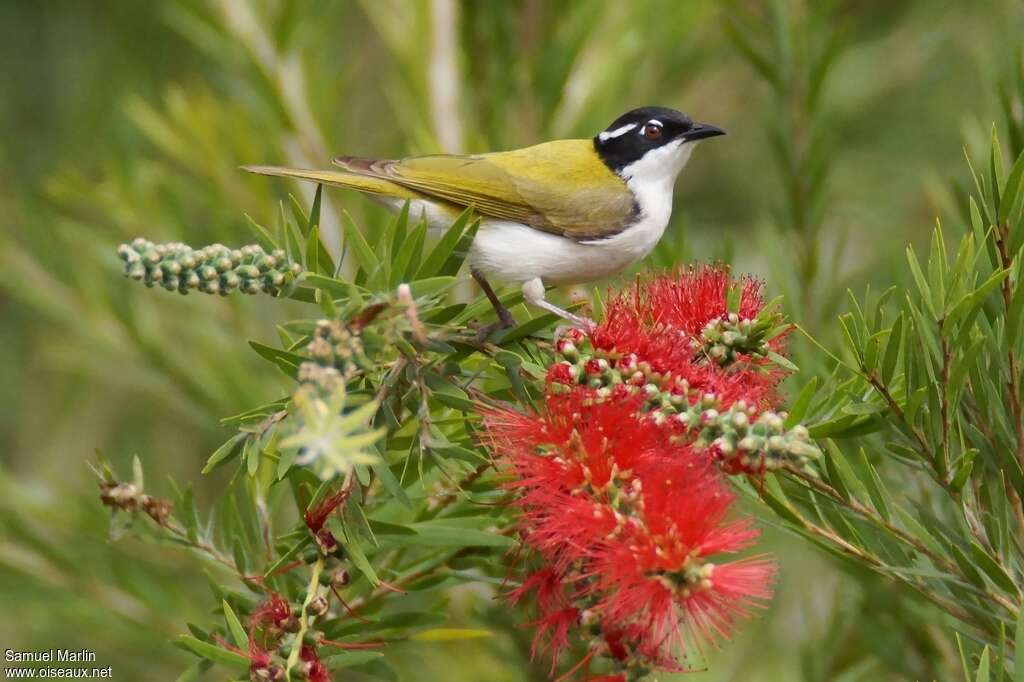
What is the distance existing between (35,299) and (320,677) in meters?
1.98

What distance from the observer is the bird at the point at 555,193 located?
2934mm

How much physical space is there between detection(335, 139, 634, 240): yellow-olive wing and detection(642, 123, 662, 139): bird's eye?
0.16m

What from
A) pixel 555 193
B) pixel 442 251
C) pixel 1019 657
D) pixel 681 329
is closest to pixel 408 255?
pixel 442 251

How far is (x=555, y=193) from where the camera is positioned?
323 cm

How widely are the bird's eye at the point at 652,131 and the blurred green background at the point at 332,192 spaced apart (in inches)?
5.2

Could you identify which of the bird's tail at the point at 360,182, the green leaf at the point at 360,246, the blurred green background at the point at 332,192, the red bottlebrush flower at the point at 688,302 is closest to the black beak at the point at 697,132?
the blurred green background at the point at 332,192

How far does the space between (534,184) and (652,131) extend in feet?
1.43

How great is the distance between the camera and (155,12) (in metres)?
4.07

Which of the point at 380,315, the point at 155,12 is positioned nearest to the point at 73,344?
the point at 155,12

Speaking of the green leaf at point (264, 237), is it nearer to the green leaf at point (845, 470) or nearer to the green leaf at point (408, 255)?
the green leaf at point (408, 255)

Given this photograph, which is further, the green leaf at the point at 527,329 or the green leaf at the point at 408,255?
the green leaf at the point at 527,329

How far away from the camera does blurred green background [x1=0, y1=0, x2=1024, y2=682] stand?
245 cm

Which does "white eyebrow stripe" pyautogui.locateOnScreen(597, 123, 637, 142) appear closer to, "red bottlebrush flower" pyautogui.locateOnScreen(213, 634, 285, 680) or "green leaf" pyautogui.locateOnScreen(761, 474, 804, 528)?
"green leaf" pyautogui.locateOnScreen(761, 474, 804, 528)

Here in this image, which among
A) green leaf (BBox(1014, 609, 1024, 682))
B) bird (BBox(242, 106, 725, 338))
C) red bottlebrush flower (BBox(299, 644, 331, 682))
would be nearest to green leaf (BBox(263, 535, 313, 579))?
red bottlebrush flower (BBox(299, 644, 331, 682))
